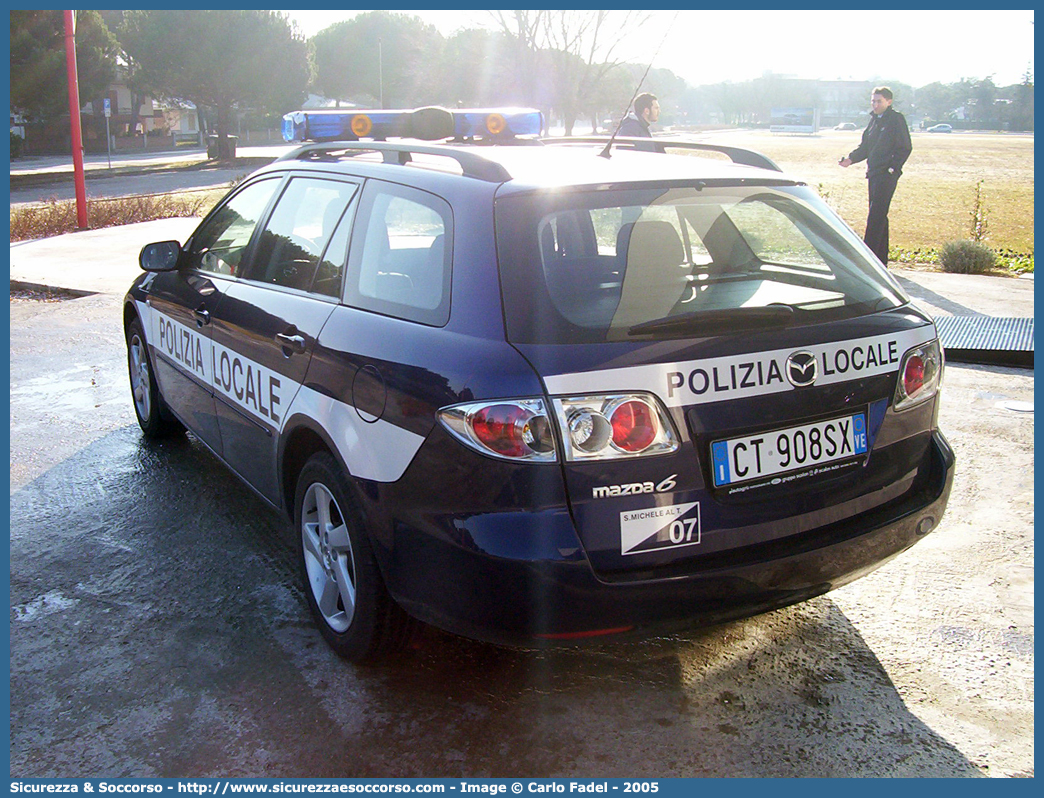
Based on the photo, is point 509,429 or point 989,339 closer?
point 509,429

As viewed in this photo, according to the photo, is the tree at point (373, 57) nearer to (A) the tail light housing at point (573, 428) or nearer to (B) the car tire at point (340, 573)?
(B) the car tire at point (340, 573)

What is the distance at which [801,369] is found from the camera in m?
2.80

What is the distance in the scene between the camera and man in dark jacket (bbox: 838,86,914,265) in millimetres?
11148

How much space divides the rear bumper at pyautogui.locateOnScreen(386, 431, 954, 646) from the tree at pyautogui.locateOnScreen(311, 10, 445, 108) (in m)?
79.4

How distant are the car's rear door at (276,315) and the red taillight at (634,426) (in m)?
1.19

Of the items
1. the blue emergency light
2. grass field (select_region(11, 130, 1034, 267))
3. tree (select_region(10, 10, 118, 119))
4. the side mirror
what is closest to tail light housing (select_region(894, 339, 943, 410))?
grass field (select_region(11, 130, 1034, 267))

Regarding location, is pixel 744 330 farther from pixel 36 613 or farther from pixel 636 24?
pixel 636 24

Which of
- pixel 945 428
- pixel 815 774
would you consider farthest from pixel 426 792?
pixel 945 428

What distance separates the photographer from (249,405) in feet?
→ 12.6

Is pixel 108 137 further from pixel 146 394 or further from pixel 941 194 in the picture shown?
pixel 146 394

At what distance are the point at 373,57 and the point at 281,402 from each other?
85.8m

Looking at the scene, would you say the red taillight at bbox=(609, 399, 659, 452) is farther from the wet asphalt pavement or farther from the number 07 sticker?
the wet asphalt pavement

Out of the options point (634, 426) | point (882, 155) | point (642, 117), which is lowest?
point (634, 426)

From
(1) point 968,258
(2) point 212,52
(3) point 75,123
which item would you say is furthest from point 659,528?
(2) point 212,52
